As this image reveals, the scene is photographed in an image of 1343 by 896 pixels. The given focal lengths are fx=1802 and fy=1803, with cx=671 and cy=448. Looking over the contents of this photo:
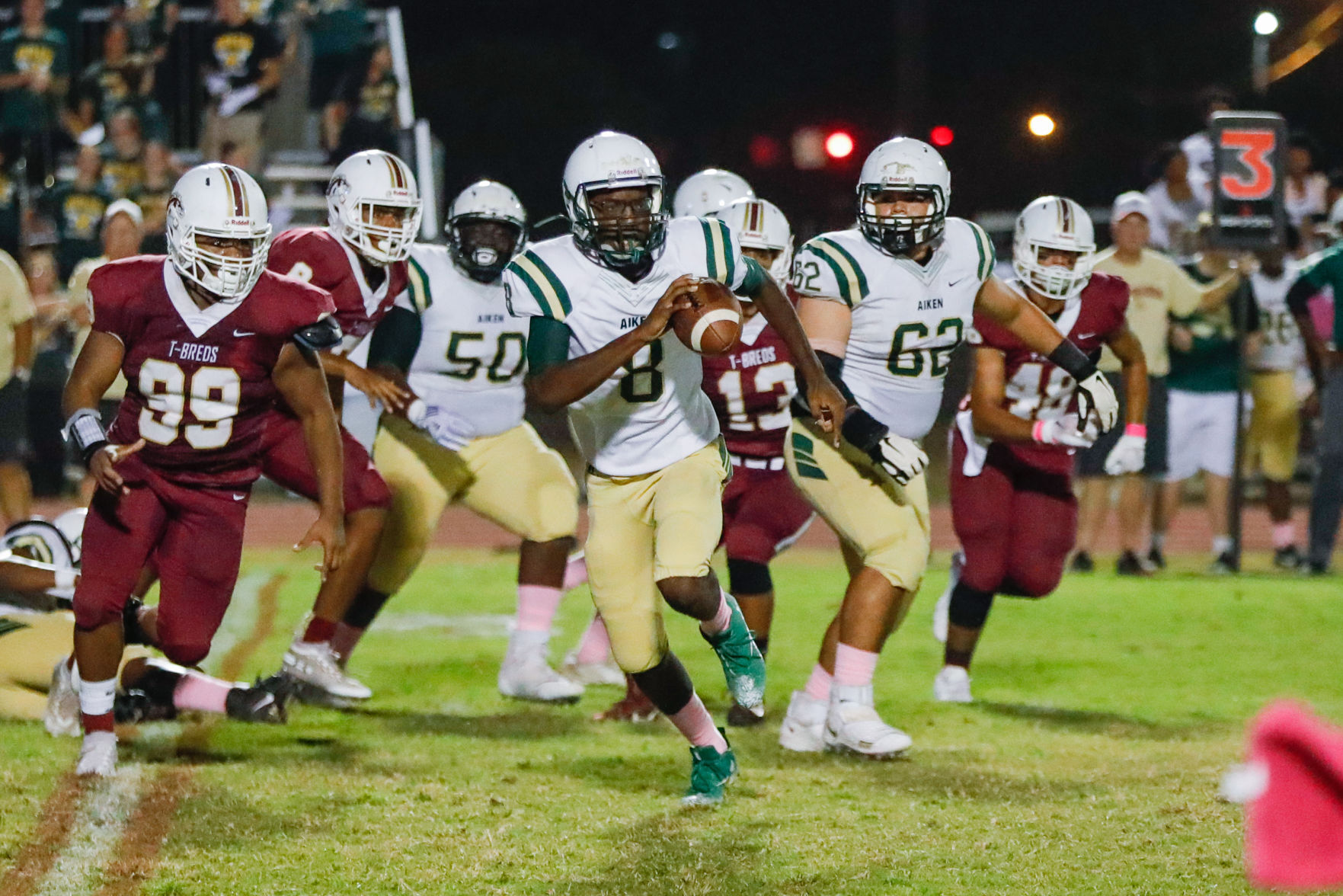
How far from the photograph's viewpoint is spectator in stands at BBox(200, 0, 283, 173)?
1366 cm

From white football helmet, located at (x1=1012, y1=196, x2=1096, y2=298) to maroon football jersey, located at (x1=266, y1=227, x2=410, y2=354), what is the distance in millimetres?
2175

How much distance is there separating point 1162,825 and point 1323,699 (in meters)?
2.17

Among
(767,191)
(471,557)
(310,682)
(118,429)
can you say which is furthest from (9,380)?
(767,191)

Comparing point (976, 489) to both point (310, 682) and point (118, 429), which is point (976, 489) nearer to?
point (310, 682)

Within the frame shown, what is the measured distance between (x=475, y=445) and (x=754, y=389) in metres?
1.02

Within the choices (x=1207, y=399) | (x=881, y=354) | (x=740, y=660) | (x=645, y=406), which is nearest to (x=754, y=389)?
(x=881, y=354)

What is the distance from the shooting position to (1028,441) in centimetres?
595

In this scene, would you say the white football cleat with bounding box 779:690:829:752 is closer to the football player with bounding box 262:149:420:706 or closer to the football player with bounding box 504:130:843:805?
the football player with bounding box 504:130:843:805

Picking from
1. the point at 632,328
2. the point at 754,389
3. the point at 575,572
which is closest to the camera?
A: the point at 632,328

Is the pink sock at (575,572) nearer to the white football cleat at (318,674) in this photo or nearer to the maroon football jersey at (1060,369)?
the white football cleat at (318,674)

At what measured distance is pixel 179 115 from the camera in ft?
49.2

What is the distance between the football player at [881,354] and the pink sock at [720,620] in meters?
0.77

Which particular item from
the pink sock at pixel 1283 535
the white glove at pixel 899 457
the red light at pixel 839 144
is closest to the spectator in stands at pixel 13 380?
the white glove at pixel 899 457

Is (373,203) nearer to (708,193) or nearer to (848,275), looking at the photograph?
(708,193)
